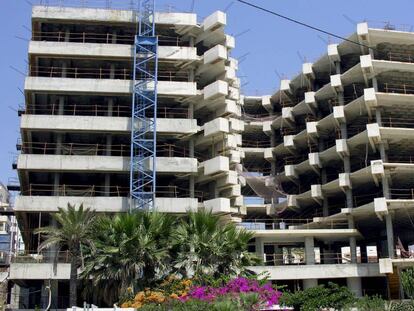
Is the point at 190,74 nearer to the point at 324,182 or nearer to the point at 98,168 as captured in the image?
the point at 98,168

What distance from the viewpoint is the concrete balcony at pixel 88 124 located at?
53.4 m

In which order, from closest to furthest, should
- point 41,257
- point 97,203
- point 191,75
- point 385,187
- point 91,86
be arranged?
1. point 41,257
2. point 97,203
3. point 91,86
4. point 385,187
5. point 191,75

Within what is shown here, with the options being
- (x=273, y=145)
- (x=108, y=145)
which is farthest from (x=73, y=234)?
(x=273, y=145)

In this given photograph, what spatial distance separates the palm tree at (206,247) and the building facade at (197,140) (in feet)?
50.8

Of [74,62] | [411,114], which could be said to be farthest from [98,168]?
[411,114]

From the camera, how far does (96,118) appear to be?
2133 inches

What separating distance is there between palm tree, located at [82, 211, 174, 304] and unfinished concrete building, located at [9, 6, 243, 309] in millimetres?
15786

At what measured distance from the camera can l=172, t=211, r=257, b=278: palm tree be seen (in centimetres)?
3606

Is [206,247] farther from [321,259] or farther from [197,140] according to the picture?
[321,259]

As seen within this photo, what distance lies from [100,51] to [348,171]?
1065 inches

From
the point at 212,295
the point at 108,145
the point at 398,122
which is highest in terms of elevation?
the point at 398,122

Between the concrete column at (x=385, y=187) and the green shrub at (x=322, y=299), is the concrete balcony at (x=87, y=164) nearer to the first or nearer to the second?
the concrete column at (x=385, y=187)

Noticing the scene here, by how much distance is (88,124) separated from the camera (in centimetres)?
5400

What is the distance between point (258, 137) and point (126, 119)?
1183 inches
